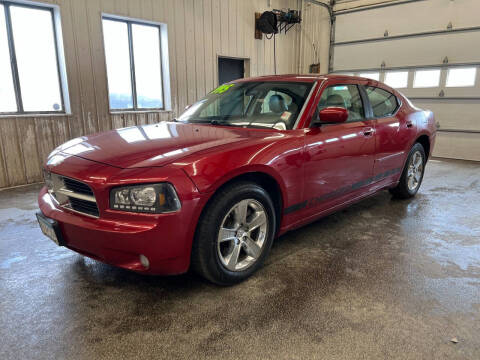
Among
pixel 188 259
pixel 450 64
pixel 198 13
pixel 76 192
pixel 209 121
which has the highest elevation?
pixel 198 13

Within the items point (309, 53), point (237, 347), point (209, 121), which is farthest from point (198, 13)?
point (237, 347)

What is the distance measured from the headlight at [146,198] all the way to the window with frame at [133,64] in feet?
15.4

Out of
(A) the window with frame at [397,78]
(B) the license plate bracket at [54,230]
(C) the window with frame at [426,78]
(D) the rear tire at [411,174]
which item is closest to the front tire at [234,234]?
(B) the license plate bracket at [54,230]

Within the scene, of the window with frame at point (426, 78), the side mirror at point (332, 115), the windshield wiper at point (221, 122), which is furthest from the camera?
the window with frame at point (426, 78)

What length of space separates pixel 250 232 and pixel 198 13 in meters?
5.94

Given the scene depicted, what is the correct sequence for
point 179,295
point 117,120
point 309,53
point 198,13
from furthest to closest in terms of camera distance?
point 309,53, point 198,13, point 117,120, point 179,295

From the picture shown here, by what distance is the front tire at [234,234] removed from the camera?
205 centimetres

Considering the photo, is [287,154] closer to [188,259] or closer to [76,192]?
[188,259]

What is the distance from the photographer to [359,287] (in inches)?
90.9

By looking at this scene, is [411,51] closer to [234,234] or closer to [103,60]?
[103,60]

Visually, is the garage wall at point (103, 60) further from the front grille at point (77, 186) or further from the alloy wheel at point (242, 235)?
the alloy wheel at point (242, 235)

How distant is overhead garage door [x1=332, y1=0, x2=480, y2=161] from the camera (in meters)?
7.01

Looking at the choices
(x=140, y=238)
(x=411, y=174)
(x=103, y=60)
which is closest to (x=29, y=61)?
(x=103, y=60)

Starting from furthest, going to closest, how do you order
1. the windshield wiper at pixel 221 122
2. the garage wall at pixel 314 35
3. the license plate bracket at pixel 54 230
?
the garage wall at pixel 314 35 → the windshield wiper at pixel 221 122 → the license plate bracket at pixel 54 230
